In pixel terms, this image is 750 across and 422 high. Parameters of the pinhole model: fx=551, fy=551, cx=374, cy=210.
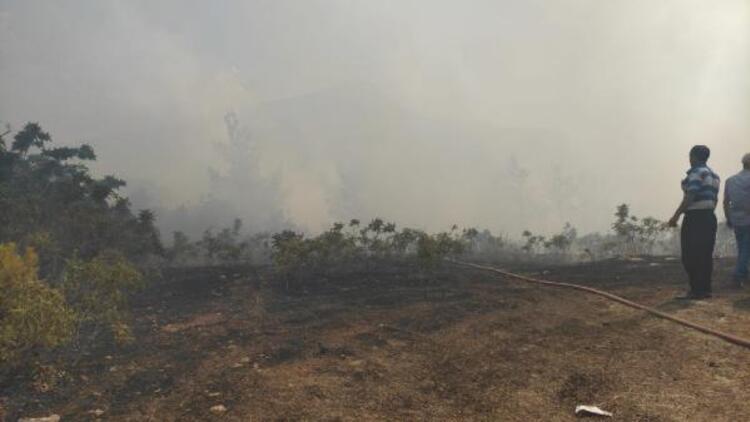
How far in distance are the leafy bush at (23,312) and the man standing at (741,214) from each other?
9.94 metres

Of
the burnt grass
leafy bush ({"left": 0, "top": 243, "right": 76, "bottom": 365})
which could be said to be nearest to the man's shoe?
the burnt grass

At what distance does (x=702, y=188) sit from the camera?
8430mm

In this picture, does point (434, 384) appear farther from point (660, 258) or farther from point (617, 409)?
point (660, 258)

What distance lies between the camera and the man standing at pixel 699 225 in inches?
328

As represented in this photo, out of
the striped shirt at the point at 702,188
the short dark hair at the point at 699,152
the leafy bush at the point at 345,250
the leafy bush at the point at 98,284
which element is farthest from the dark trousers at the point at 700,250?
the leafy bush at the point at 98,284

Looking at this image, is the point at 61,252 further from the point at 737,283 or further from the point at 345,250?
the point at 737,283

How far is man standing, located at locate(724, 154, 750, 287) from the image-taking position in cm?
916

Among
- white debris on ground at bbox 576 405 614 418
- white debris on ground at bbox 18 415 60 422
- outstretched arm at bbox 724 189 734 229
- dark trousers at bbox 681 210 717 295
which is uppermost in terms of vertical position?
outstretched arm at bbox 724 189 734 229

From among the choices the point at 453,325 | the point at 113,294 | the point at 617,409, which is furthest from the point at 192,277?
the point at 617,409

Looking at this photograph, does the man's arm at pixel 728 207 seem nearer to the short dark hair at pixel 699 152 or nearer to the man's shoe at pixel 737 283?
the man's shoe at pixel 737 283

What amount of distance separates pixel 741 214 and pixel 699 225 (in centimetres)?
138

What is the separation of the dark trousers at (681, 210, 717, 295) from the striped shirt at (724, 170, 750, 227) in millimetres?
1179

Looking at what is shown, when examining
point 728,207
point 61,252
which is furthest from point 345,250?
point 728,207

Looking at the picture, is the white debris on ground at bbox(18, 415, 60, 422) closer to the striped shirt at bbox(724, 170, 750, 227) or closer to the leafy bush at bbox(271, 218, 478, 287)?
the leafy bush at bbox(271, 218, 478, 287)
